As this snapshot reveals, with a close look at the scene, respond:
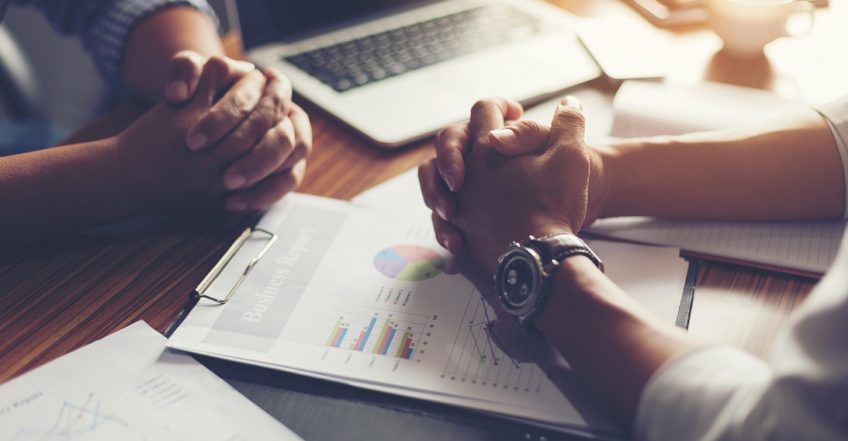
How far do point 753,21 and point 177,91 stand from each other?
0.85m

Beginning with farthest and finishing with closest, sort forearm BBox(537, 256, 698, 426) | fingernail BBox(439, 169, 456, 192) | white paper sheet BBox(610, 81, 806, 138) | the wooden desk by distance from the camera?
1. white paper sheet BBox(610, 81, 806, 138)
2. fingernail BBox(439, 169, 456, 192)
3. the wooden desk
4. forearm BBox(537, 256, 698, 426)

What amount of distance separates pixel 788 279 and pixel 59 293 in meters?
0.70

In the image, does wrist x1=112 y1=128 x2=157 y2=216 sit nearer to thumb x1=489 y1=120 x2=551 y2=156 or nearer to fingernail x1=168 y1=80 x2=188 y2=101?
fingernail x1=168 y1=80 x2=188 y2=101

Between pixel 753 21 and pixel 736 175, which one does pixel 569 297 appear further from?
pixel 753 21

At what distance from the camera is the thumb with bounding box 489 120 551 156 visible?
678 millimetres

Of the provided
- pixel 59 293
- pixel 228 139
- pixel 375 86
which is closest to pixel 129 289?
pixel 59 293

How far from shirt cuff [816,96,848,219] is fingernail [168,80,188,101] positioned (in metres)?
0.70

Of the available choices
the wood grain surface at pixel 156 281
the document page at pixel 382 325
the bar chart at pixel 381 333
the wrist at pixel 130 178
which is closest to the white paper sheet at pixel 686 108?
the wood grain surface at pixel 156 281

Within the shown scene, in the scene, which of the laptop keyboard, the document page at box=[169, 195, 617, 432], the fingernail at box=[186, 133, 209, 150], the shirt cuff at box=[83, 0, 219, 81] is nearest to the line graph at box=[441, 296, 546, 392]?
the document page at box=[169, 195, 617, 432]

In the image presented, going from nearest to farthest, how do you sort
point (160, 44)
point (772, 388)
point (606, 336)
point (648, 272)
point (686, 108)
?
point (772, 388), point (606, 336), point (648, 272), point (686, 108), point (160, 44)

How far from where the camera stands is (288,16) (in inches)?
42.2

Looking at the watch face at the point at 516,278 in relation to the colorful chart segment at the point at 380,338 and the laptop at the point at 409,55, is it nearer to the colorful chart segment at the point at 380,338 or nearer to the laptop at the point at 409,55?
the colorful chart segment at the point at 380,338

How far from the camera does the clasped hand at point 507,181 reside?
25.4 inches

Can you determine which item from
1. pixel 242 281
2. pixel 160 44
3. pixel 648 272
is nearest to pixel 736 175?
pixel 648 272
